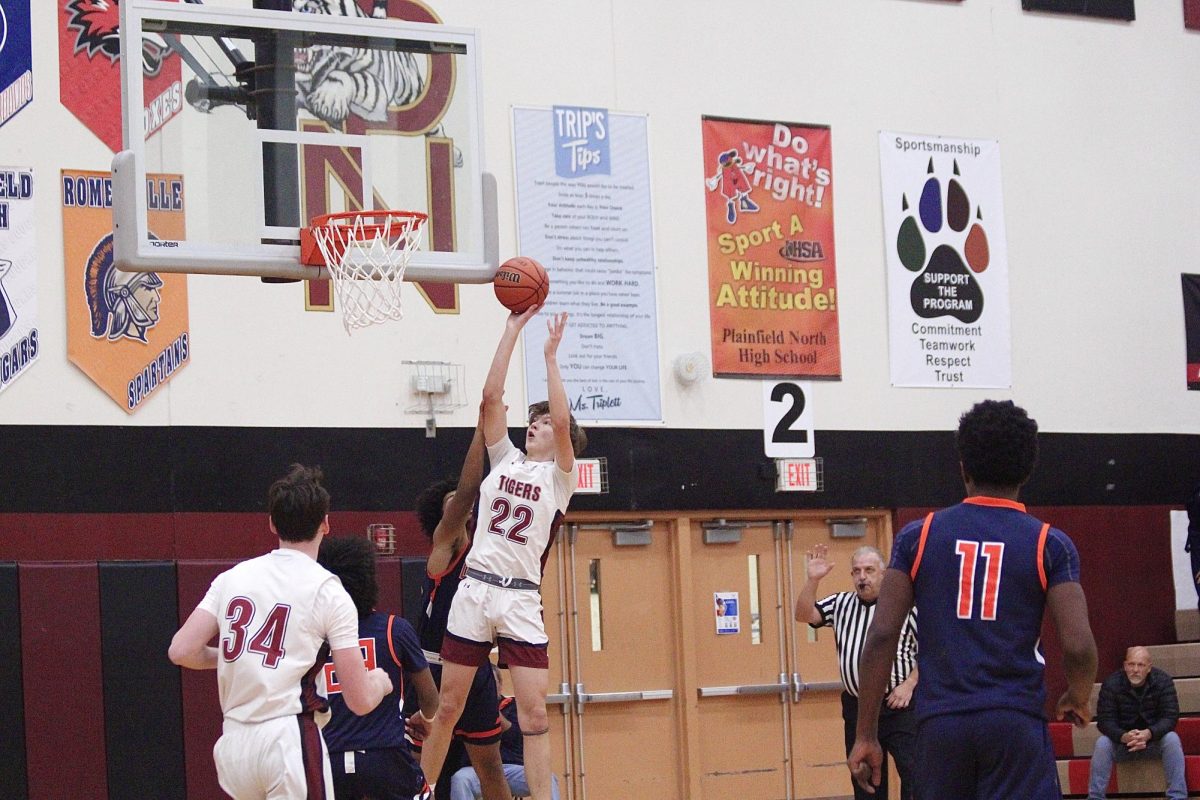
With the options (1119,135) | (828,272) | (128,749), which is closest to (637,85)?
(828,272)

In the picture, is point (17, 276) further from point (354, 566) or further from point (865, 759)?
point (865, 759)

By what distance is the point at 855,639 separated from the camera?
9.45 meters

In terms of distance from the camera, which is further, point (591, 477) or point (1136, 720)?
point (1136, 720)

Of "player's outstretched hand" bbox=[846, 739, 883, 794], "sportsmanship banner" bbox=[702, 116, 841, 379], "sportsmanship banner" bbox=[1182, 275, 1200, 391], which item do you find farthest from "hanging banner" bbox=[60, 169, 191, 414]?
"sportsmanship banner" bbox=[1182, 275, 1200, 391]

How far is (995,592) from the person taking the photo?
5.06 metres

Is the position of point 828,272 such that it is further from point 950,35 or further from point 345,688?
point 345,688

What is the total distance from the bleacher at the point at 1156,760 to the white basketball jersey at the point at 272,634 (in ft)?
30.5

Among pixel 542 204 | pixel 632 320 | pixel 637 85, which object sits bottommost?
pixel 632 320

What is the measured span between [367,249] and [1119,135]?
30.0ft

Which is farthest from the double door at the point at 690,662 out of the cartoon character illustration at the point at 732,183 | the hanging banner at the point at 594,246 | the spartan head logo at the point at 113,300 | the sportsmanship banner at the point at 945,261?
the spartan head logo at the point at 113,300

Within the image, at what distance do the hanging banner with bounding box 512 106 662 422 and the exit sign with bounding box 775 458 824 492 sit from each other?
1205mm

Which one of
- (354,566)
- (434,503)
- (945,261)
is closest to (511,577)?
(354,566)

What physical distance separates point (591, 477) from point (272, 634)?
24.8ft

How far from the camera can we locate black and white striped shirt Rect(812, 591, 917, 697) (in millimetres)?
9336
